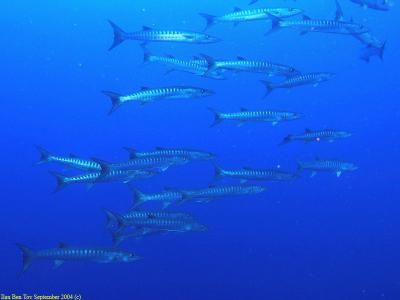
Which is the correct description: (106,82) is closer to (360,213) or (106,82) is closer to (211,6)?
(211,6)

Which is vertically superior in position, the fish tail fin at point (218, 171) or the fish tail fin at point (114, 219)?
the fish tail fin at point (218, 171)

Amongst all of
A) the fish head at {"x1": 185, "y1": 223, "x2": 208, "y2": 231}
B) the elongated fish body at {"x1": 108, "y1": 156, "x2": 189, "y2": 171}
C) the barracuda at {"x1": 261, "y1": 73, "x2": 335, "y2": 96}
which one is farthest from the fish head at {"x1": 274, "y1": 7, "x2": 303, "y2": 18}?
the fish head at {"x1": 185, "y1": 223, "x2": 208, "y2": 231}

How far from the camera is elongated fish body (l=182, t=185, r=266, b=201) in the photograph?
8.32 metres

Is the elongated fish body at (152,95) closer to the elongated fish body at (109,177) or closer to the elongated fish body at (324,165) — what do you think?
the elongated fish body at (109,177)

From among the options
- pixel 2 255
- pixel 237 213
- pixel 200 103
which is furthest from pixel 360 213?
pixel 200 103

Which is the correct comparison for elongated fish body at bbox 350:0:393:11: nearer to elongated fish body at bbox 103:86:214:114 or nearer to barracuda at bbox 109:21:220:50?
barracuda at bbox 109:21:220:50

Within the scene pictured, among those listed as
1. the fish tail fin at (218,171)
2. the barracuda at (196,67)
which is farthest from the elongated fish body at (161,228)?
the barracuda at (196,67)

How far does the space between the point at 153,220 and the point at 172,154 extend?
119cm

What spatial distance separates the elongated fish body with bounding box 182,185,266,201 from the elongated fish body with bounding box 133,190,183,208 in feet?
0.54

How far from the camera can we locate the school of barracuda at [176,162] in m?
7.46

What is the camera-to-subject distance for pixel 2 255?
15.3 m

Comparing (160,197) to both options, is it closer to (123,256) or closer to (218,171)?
(123,256)

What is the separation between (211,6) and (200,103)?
6632mm

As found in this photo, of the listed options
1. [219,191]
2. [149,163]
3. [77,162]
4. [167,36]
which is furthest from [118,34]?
[219,191]
